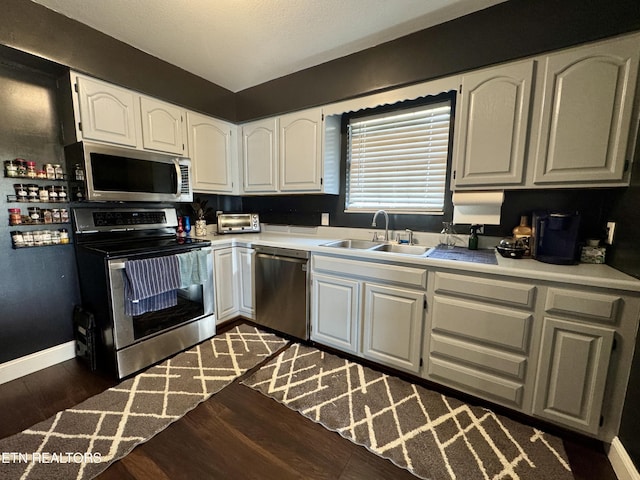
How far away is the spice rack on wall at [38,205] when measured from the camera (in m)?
1.80

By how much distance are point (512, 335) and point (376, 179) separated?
166 cm

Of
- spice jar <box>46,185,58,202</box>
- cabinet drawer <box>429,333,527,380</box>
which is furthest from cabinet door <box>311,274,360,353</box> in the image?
spice jar <box>46,185,58,202</box>

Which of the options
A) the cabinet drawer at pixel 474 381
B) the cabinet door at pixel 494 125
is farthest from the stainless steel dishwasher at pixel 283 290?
the cabinet door at pixel 494 125

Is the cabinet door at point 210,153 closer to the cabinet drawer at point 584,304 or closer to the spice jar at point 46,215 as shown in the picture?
the spice jar at point 46,215

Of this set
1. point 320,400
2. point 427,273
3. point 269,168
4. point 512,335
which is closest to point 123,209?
point 269,168

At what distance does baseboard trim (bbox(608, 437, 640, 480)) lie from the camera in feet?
3.80

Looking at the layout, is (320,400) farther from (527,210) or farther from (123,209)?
(123,209)

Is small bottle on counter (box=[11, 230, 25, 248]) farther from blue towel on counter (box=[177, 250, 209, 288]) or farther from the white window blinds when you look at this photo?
the white window blinds

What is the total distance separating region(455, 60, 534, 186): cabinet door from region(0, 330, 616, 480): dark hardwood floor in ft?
5.24

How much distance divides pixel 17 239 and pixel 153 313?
40.4 inches

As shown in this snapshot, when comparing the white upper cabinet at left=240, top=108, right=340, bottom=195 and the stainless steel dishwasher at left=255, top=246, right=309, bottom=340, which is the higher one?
the white upper cabinet at left=240, top=108, right=340, bottom=195

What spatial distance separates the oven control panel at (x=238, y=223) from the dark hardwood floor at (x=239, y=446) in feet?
5.42

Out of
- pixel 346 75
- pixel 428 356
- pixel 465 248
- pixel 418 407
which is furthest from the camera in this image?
pixel 346 75

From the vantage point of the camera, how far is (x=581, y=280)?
1281 millimetres
